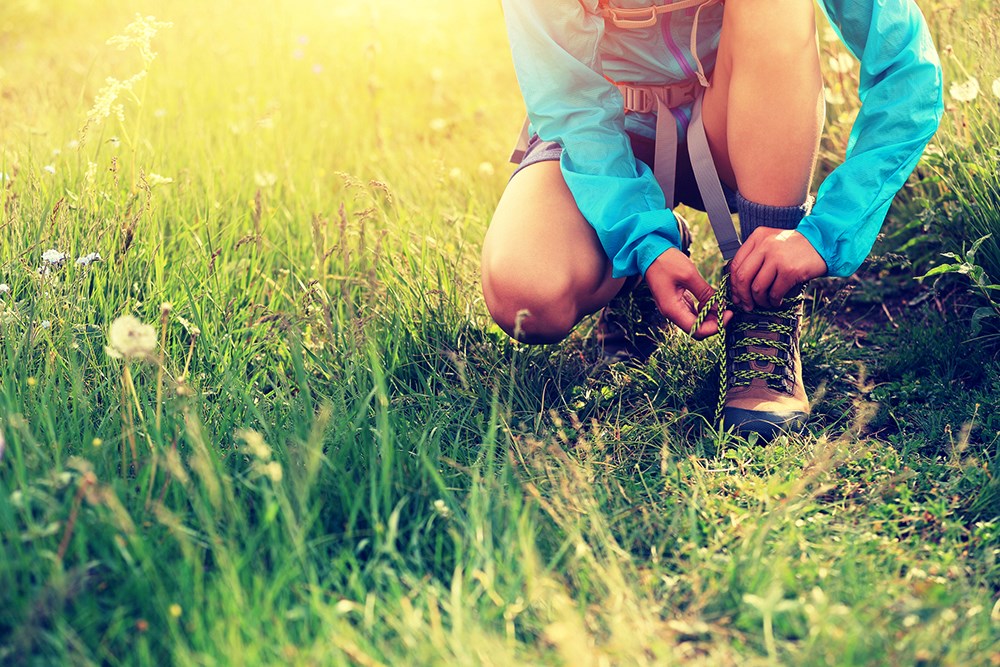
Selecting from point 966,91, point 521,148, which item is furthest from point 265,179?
point 966,91

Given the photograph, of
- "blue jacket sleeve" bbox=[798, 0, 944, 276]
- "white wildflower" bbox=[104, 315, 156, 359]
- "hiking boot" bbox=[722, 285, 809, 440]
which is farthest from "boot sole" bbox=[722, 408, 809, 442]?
"white wildflower" bbox=[104, 315, 156, 359]

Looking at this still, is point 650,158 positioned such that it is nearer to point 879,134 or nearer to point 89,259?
point 879,134

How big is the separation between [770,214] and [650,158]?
325 mm

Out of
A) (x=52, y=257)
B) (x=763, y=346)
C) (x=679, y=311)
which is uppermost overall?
(x=52, y=257)

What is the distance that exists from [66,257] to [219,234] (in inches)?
18.0

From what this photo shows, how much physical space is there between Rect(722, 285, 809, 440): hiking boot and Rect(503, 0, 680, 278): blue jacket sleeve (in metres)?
0.24

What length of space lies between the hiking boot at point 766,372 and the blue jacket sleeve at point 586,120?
24cm

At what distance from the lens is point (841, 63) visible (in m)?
2.47

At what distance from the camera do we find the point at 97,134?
2.47 meters

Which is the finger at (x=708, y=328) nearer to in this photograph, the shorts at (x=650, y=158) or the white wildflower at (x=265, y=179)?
the shorts at (x=650, y=158)

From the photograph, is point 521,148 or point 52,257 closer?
point 52,257

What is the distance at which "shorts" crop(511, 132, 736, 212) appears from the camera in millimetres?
1927

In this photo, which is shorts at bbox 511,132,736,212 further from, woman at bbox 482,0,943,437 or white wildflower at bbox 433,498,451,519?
white wildflower at bbox 433,498,451,519

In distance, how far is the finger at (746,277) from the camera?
1.67 metres
